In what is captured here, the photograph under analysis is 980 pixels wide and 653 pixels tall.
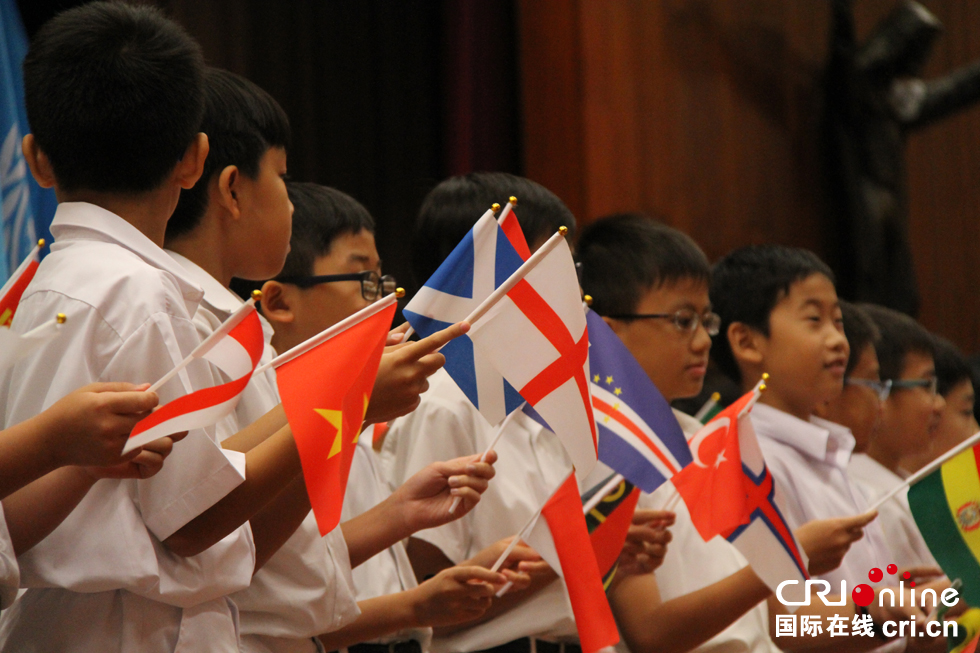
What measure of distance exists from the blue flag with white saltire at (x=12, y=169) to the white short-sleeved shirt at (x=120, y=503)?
1.31 m

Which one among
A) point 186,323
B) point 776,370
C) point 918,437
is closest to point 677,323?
point 776,370

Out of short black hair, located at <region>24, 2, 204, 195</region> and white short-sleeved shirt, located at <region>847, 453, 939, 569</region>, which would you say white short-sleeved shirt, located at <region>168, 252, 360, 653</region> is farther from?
white short-sleeved shirt, located at <region>847, 453, 939, 569</region>

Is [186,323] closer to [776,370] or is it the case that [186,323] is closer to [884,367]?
[776,370]

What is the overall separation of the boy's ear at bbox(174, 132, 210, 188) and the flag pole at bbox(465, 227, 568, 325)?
1.34ft

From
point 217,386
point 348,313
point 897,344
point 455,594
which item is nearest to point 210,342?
point 217,386

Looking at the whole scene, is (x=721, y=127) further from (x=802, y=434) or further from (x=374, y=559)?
(x=374, y=559)

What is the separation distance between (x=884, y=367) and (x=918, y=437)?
0.25m

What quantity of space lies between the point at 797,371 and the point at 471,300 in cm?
142

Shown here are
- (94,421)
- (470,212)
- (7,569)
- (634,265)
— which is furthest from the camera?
(634,265)

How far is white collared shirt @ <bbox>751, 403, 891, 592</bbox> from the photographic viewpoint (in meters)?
2.64

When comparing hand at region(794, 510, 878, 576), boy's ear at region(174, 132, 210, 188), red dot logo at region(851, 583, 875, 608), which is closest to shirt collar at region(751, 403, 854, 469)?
red dot logo at region(851, 583, 875, 608)

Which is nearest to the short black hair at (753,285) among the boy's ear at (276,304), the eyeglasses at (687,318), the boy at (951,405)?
the eyeglasses at (687,318)

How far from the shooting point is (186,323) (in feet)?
4.33

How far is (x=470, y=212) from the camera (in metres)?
2.32
